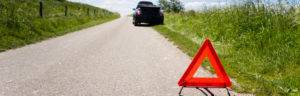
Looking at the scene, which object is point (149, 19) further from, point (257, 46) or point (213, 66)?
point (213, 66)

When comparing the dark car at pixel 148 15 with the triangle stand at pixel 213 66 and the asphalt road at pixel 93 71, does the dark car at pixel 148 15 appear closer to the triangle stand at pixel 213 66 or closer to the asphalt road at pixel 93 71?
the asphalt road at pixel 93 71

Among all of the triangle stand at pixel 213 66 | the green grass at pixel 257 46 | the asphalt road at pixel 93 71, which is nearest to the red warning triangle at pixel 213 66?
the triangle stand at pixel 213 66

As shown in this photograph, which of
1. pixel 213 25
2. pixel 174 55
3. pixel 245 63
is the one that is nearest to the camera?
pixel 245 63

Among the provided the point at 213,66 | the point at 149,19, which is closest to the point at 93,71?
the point at 213,66

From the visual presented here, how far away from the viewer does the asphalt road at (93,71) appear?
28.0ft

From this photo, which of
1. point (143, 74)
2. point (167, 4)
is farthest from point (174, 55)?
point (167, 4)

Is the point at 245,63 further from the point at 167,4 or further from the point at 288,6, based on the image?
the point at 167,4

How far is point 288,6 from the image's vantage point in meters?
14.3

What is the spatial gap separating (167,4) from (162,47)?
7422cm

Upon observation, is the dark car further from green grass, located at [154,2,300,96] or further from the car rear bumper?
green grass, located at [154,2,300,96]

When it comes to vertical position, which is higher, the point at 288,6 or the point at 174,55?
the point at 288,6

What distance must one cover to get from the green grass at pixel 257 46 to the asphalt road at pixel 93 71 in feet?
2.50

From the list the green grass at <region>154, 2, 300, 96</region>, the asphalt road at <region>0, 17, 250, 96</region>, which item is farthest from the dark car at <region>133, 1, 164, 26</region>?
the asphalt road at <region>0, 17, 250, 96</region>

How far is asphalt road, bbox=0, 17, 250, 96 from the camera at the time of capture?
8.54 meters
